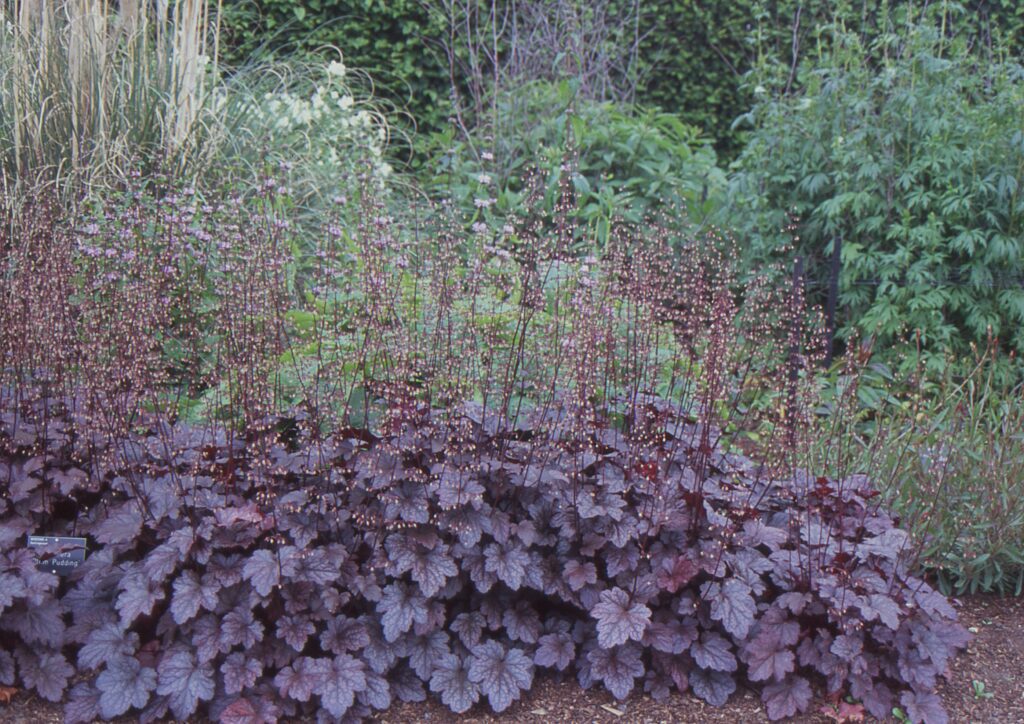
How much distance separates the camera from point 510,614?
10.2 feet

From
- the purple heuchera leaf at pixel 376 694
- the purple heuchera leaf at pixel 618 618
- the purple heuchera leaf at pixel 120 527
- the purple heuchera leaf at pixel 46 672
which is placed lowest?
the purple heuchera leaf at pixel 46 672

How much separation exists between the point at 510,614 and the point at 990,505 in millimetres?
1848

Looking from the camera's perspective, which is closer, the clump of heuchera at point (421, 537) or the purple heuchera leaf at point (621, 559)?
the clump of heuchera at point (421, 537)

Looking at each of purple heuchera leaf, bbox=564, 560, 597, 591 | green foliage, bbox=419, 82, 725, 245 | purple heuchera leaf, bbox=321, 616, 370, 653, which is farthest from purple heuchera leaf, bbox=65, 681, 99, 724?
green foliage, bbox=419, 82, 725, 245

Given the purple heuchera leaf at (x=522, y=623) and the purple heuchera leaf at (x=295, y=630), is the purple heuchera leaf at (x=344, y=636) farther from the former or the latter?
the purple heuchera leaf at (x=522, y=623)

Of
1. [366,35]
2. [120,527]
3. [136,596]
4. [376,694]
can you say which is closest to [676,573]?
[376,694]

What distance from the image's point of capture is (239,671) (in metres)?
2.83

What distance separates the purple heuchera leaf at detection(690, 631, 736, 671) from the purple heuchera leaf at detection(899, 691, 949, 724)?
19.5 inches

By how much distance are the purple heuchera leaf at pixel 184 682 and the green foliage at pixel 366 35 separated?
6611 millimetres

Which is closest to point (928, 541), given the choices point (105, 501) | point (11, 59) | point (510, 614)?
point (510, 614)

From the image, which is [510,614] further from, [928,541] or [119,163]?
[119,163]

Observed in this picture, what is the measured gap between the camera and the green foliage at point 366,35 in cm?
880

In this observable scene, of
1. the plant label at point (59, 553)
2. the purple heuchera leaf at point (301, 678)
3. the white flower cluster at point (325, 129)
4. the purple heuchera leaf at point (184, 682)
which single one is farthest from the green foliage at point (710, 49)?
the purple heuchera leaf at point (184, 682)

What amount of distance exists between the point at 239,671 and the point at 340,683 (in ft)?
0.91
